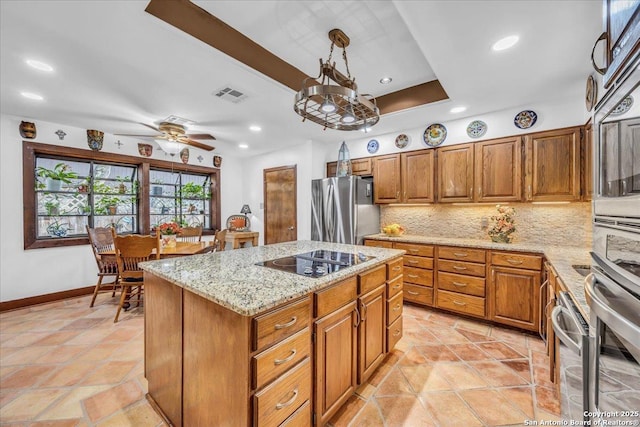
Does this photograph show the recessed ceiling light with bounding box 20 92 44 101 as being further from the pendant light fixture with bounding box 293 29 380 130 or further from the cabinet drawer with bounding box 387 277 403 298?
the cabinet drawer with bounding box 387 277 403 298

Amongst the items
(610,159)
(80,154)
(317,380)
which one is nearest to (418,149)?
(610,159)

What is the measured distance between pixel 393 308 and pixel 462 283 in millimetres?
1356

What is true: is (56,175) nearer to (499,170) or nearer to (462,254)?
(462,254)

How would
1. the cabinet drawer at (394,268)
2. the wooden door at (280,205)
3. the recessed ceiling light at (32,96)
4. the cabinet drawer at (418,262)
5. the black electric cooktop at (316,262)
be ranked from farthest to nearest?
the wooden door at (280,205), the cabinet drawer at (418,262), the recessed ceiling light at (32,96), the cabinet drawer at (394,268), the black electric cooktop at (316,262)

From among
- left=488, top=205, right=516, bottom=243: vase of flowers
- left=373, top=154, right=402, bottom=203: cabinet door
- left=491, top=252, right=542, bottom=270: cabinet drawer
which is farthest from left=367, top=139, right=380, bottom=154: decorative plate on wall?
left=491, top=252, right=542, bottom=270: cabinet drawer

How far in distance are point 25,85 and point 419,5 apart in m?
3.63

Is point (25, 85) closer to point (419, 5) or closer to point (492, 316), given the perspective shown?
point (419, 5)

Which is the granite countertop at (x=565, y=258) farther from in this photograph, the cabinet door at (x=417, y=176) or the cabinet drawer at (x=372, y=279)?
the cabinet drawer at (x=372, y=279)

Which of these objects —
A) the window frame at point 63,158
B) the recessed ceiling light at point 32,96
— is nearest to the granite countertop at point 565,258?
the window frame at point 63,158

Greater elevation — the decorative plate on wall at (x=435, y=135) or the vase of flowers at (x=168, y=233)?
the decorative plate on wall at (x=435, y=135)

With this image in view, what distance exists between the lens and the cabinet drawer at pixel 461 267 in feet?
9.55

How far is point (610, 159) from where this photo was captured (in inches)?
35.4

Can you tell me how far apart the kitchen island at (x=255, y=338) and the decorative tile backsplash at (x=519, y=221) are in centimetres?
217

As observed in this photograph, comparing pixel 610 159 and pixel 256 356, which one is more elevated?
pixel 610 159
